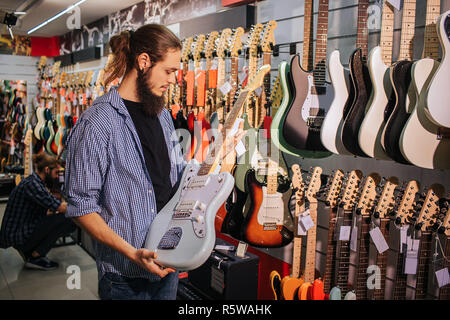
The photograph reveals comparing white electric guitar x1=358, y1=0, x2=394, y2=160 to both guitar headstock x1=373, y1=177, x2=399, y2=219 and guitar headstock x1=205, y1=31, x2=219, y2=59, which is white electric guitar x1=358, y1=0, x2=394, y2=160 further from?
guitar headstock x1=205, y1=31, x2=219, y2=59

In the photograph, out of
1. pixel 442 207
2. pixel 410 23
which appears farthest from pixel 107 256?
pixel 410 23

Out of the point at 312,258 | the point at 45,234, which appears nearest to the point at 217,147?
the point at 312,258

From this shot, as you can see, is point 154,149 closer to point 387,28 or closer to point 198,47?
point 387,28

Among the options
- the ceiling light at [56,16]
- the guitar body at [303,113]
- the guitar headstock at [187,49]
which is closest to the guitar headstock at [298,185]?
the guitar body at [303,113]

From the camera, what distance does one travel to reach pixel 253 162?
7.77ft

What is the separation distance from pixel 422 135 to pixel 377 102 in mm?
234

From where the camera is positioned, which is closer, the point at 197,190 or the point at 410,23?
the point at 197,190

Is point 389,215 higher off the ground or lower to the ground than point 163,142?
lower

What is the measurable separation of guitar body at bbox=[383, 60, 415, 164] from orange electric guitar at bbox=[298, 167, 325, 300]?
0.55m

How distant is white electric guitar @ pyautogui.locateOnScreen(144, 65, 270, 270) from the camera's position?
1289 millimetres

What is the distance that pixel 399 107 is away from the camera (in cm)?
164

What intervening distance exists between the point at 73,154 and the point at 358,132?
1144 mm

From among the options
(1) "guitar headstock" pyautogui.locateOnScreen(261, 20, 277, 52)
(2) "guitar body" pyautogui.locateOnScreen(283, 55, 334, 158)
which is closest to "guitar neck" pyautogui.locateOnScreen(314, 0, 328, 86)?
(2) "guitar body" pyautogui.locateOnScreen(283, 55, 334, 158)
